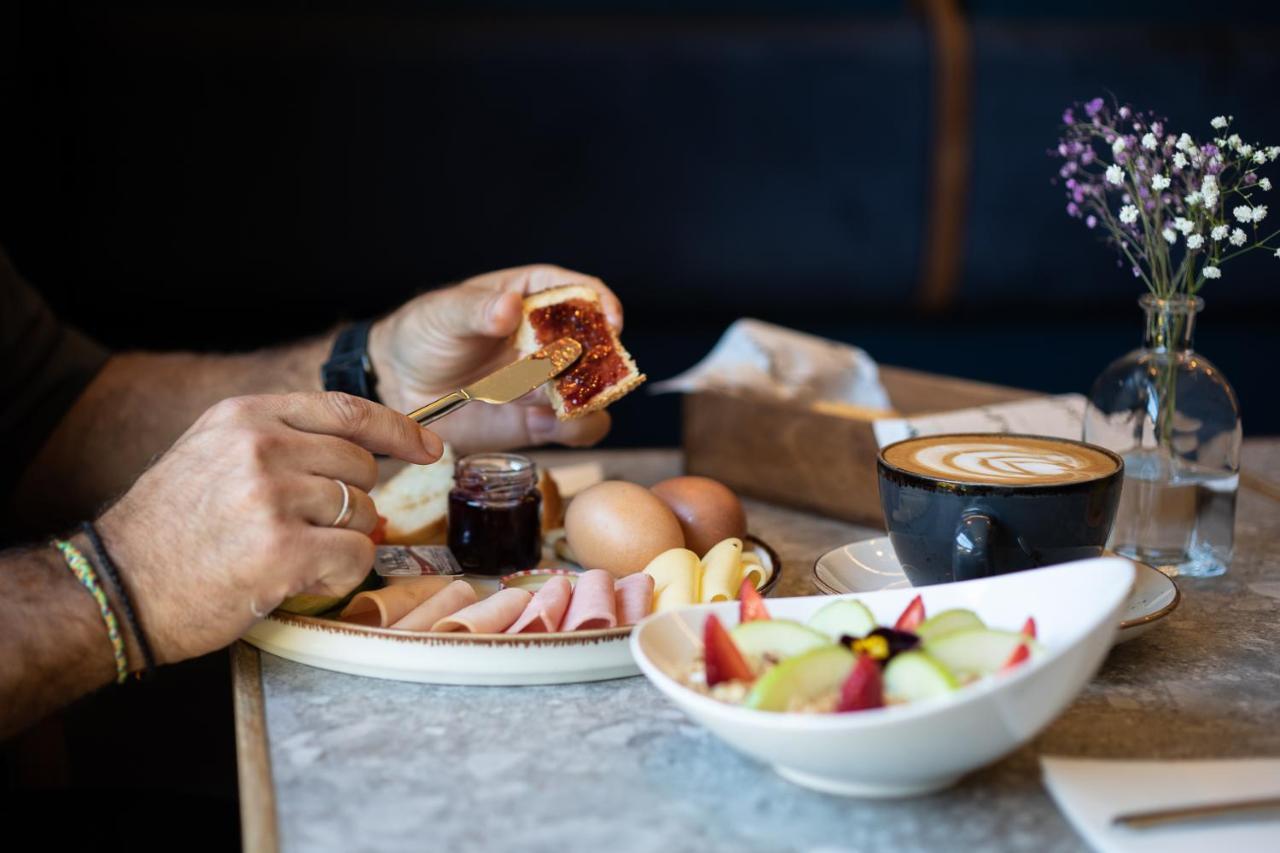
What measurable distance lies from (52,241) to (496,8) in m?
1.07

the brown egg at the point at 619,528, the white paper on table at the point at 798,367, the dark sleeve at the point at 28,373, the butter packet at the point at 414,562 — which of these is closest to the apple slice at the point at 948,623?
the brown egg at the point at 619,528

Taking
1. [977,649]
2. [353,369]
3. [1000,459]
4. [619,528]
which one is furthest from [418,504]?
[977,649]

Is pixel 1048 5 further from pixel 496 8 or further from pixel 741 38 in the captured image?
pixel 496 8

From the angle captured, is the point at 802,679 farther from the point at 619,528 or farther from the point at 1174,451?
the point at 1174,451

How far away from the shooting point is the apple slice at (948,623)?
864 millimetres

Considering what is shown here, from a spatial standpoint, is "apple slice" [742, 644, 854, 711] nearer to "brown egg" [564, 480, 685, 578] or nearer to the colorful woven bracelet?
"brown egg" [564, 480, 685, 578]

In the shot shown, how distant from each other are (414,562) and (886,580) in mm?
439

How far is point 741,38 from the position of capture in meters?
2.89

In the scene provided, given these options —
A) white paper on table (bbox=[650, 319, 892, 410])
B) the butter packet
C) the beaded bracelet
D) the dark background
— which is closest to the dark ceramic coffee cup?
the butter packet

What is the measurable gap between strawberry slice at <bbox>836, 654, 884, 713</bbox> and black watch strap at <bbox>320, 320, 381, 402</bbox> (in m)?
1.06

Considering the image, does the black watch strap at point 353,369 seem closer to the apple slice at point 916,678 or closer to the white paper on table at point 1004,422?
the white paper on table at point 1004,422

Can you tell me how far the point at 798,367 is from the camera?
192 centimetres

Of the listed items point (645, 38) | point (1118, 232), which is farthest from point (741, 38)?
point (1118, 232)

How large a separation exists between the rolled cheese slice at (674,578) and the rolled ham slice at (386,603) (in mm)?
187
